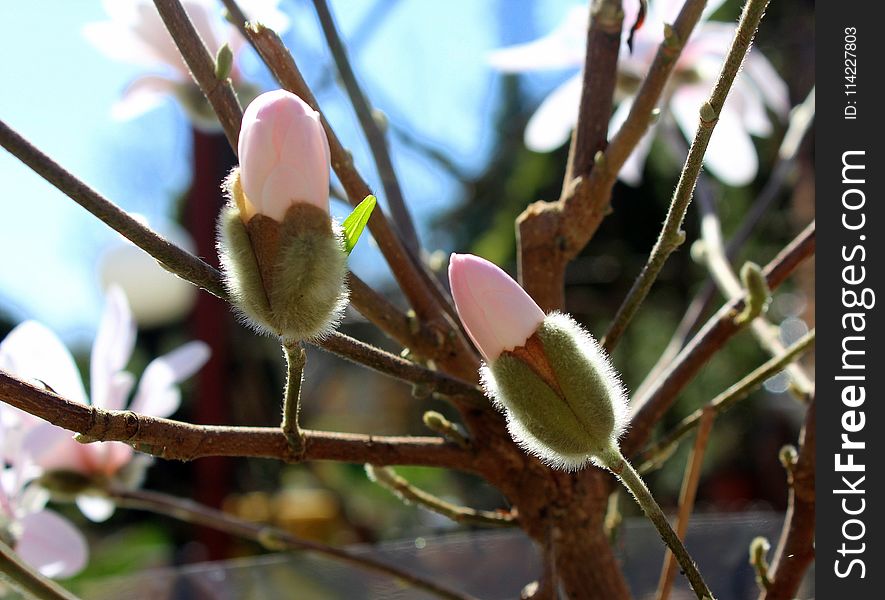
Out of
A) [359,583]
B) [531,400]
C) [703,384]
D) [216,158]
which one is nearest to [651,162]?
[703,384]

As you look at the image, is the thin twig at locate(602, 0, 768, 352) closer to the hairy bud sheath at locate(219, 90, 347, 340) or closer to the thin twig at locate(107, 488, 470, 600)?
the hairy bud sheath at locate(219, 90, 347, 340)

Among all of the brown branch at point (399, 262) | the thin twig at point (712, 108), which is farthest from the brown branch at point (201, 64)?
the thin twig at point (712, 108)

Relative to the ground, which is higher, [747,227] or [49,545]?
[747,227]

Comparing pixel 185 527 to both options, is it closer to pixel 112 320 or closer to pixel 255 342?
pixel 255 342

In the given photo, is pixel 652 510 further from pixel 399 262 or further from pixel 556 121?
pixel 556 121

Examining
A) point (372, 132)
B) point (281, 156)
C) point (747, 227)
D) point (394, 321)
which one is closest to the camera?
point (281, 156)

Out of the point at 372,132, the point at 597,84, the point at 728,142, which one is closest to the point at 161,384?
the point at 372,132
